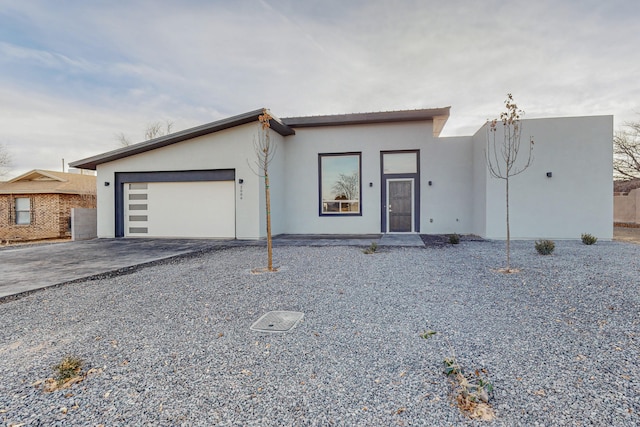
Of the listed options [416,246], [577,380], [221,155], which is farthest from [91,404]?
[221,155]

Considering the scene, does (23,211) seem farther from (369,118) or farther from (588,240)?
(588,240)

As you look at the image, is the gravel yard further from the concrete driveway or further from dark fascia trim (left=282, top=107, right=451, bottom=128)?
dark fascia trim (left=282, top=107, right=451, bottom=128)

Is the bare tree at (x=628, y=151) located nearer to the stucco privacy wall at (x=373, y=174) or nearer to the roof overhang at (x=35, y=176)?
the stucco privacy wall at (x=373, y=174)

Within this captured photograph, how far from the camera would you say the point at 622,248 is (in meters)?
7.86

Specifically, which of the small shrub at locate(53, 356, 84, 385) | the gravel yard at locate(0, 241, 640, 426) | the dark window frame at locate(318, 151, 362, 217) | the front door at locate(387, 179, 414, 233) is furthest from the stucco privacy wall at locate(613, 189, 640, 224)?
the small shrub at locate(53, 356, 84, 385)

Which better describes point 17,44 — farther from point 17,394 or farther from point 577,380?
point 577,380

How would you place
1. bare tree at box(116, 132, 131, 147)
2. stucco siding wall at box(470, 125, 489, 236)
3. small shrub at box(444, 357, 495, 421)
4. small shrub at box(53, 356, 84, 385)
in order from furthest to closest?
1. bare tree at box(116, 132, 131, 147)
2. stucco siding wall at box(470, 125, 489, 236)
3. small shrub at box(53, 356, 84, 385)
4. small shrub at box(444, 357, 495, 421)

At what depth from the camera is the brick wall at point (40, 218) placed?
15.8 meters

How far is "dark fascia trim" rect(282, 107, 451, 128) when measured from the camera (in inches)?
421

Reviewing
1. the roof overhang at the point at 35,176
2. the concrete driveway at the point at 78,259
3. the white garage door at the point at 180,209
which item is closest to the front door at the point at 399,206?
the white garage door at the point at 180,209

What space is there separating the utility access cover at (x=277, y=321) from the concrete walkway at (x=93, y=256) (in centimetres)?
390

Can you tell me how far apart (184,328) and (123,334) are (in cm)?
58

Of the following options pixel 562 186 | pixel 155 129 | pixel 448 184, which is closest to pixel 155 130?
pixel 155 129

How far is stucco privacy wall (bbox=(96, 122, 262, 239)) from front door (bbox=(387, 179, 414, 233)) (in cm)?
481
